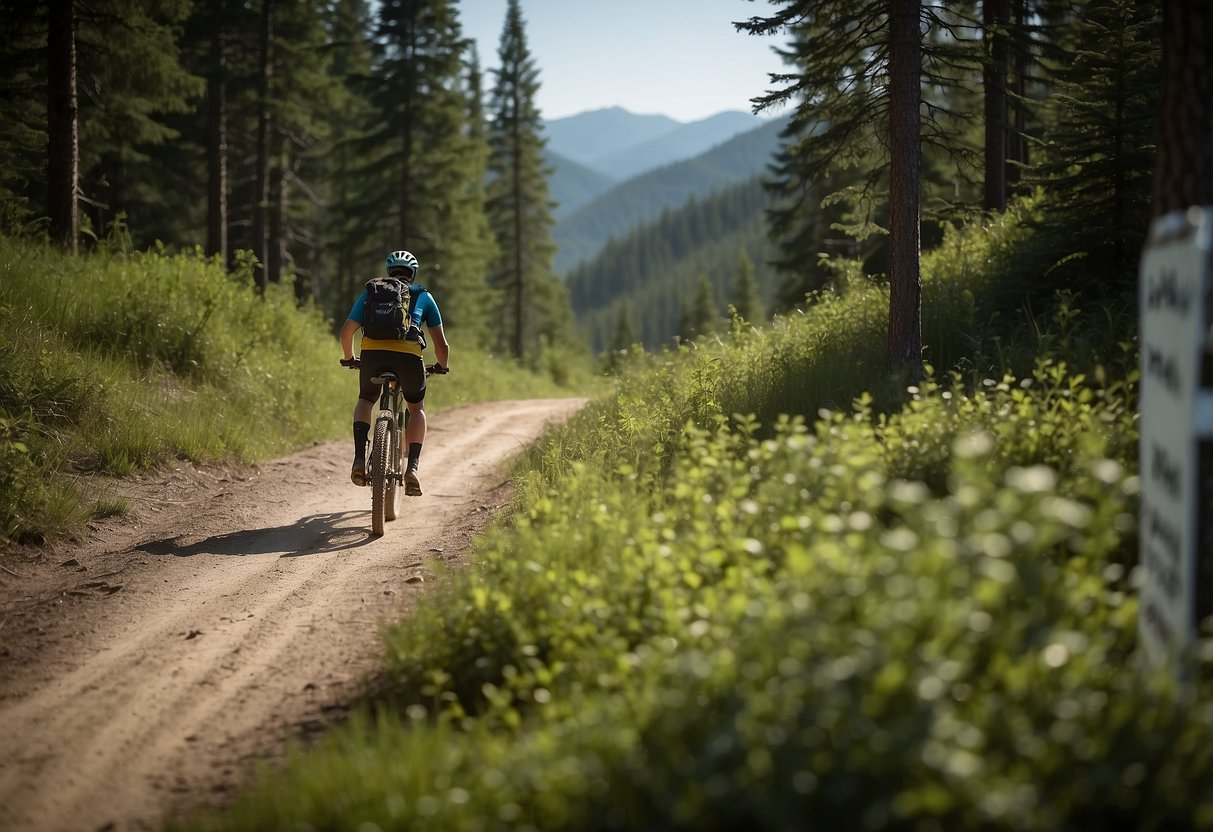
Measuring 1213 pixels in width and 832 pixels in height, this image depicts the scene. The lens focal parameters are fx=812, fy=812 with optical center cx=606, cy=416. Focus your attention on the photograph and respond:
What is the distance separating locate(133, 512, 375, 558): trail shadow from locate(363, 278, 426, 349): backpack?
204 centimetres

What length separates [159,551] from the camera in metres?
7.45

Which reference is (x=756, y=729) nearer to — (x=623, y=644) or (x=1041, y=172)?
(x=623, y=644)

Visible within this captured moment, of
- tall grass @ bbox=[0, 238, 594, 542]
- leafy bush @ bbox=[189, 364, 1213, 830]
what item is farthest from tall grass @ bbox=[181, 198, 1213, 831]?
tall grass @ bbox=[0, 238, 594, 542]

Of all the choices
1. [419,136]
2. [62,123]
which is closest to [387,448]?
[62,123]

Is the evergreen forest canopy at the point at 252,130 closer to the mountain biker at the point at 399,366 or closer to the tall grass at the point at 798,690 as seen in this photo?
the mountain biker at the point at 399,366

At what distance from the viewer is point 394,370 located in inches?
337

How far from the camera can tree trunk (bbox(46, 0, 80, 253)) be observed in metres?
12.9

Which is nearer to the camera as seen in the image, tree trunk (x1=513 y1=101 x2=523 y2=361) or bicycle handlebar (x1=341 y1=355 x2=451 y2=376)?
bicycle handlebar (x1=341 y1=355 x2=451 y2=376)

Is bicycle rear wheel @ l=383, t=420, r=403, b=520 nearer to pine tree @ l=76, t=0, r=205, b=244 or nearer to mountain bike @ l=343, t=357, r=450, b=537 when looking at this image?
mountain bike @ l=343, t=357, r=450, b=537

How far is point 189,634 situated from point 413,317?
396cm

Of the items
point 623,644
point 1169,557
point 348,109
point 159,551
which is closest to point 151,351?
point 159,551

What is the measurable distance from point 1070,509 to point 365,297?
6.91 metres

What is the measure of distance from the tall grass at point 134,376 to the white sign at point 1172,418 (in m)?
8.22

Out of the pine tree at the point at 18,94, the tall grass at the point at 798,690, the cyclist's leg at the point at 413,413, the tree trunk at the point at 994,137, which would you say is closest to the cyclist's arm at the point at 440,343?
the cyclist's leg at the point at 413,413
